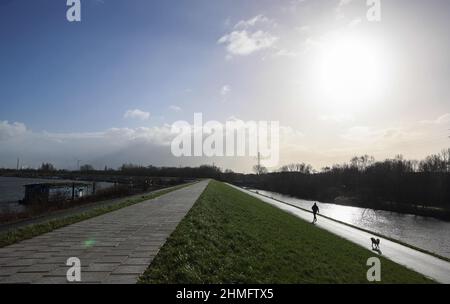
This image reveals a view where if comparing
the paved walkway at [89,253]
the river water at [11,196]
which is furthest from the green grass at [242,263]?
the river water at [11,196]

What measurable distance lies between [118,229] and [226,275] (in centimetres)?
656

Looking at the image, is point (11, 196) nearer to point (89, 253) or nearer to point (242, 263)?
point (89, 253)

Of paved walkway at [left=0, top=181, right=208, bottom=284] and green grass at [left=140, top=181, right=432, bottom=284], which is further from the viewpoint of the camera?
green grass at [left=140, top=181, right=432, bottom=284]

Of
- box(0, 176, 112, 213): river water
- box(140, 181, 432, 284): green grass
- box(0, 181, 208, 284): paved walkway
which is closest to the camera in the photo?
box(0, 181, 208, 284): paved walkway

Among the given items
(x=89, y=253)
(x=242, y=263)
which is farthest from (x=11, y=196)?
(x=242, y=263)

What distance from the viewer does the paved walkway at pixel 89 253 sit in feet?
22.1

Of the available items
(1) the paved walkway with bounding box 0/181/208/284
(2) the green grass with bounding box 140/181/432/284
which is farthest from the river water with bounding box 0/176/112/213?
(2) the green grass with bounding box 140/181/432/284

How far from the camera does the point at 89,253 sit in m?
8.64

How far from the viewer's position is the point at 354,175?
115750mm

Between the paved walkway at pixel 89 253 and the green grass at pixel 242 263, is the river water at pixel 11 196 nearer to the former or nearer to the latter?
the paved walkway at pixel 89 253

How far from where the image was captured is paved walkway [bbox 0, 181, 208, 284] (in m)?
6.73

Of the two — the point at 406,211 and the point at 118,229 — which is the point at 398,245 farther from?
the point at 406,211

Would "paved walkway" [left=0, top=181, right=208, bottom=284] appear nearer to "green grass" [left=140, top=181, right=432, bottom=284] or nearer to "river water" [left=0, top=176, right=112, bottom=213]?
"green grass" [left=140, top=181, right=432, bottom=284]
